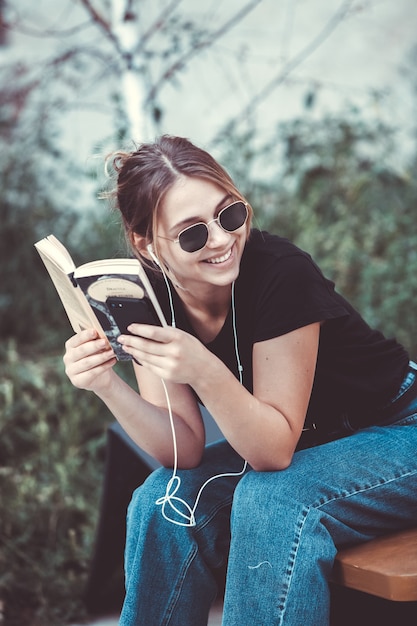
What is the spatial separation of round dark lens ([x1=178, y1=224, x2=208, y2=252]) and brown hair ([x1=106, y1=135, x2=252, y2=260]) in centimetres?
12

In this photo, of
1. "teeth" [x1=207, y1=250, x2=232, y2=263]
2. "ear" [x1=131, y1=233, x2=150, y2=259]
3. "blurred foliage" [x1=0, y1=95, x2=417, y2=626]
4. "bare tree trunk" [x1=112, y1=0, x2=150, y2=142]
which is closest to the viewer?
"teeth" [x1=207, y1=250, x2=232, y2=263]

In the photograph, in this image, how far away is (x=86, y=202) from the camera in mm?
5051

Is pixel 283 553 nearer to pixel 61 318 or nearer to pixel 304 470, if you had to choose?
pixel 304 470

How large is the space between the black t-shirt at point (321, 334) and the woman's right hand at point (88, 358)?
311 mm

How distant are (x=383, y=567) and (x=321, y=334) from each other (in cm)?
56

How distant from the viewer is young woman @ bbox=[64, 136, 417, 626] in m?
1.56

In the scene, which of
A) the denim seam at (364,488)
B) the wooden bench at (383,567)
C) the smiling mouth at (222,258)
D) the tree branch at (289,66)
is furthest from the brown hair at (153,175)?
the tree branch at (289,66)

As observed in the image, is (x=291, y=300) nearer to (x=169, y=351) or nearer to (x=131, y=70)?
(x=169, y=351)

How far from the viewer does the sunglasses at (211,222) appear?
1.76 meters

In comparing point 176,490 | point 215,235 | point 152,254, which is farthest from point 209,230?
point 176,490

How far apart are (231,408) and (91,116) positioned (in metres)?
3.84

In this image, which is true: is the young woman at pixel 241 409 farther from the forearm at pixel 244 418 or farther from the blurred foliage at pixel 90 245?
the blurred foliage at pixel 90 245

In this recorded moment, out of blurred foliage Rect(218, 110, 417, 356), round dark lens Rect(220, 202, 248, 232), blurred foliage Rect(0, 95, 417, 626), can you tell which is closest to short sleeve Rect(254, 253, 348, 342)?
round dark lens Rect(220, 202, 248, 232)

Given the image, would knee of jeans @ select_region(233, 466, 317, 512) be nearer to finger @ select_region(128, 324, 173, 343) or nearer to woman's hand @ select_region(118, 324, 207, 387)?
woman's hand @ select_region(118, 324, 207, 387)
